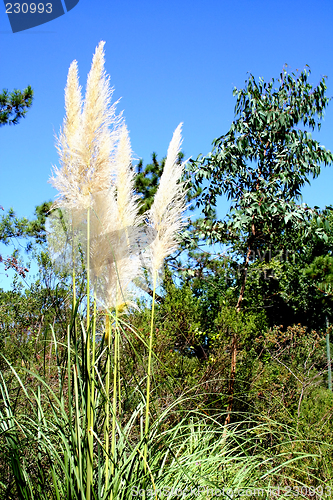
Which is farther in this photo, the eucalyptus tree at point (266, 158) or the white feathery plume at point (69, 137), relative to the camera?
the eucalyptus tree at point (266, 158)

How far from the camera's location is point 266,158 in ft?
20.7

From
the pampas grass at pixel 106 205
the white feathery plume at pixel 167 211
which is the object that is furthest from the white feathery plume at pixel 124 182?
the white feathery plume at pixel 167 211

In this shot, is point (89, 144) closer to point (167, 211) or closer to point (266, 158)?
point (167, 211)

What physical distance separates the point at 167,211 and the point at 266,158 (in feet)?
14.9

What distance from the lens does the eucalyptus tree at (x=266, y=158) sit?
5.79 meters

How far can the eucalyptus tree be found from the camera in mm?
5789

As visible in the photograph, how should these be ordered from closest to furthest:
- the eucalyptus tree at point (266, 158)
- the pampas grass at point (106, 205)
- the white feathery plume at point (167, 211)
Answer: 1. the pampas grass at point (106, 205)
2. the white feathery plume at point (167, 211)
3. the eucalyptus tree at point (266, 158)

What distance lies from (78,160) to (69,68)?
0.56 m

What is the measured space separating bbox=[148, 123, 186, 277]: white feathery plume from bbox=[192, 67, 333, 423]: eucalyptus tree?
342 cm

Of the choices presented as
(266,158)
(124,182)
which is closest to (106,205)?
(124,182)

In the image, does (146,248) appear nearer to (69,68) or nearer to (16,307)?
(69,68)

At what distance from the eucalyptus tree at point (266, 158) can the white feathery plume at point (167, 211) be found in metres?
3.42

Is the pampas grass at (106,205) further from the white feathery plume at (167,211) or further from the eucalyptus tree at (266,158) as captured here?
the eucalyptus tree at (266,158)

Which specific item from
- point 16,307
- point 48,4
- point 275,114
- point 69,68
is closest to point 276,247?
point 275,114
